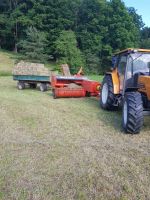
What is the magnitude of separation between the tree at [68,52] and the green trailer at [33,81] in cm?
2632

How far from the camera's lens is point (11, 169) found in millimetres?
5230

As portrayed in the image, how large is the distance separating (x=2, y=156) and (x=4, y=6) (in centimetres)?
5939

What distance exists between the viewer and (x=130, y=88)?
8.66 m

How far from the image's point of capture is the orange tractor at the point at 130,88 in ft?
24.0

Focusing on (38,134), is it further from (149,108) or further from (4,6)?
(4,6)

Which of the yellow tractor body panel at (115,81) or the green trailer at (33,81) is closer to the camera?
the yellow tractor body panel at (115,81)

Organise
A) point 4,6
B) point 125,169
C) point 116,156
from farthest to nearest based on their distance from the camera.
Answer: point 4,6 → point 116,156 → point 125,169

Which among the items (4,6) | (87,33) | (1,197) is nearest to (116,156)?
(1,197)

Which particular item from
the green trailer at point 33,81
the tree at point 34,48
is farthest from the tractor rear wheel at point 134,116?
the tree at point 34,48

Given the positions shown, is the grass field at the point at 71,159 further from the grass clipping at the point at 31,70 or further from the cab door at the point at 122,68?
the grass clipping at the point at 31,70

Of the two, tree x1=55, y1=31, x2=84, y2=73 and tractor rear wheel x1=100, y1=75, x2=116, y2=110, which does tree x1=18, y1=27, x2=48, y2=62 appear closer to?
tree x1=55, y1=31, x2=84, y2=73

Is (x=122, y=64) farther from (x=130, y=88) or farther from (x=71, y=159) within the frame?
(x=71, y=159)

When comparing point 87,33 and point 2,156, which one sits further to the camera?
point 87,33

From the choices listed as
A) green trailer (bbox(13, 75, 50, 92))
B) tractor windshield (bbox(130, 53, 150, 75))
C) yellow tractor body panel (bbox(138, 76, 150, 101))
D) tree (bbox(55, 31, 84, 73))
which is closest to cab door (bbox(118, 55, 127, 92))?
tractor windshield (bbox(130, 53, 150, 75))
